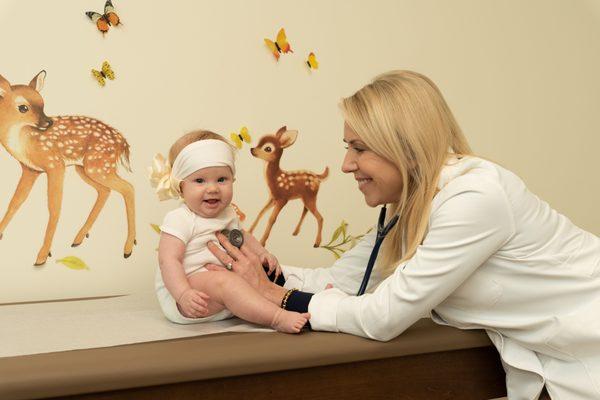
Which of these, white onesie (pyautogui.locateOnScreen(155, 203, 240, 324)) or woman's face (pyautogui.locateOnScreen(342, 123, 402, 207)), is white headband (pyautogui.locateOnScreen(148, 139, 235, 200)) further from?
woman's face (pyautogui.locateOnScreen(342, 123, 402, 207))

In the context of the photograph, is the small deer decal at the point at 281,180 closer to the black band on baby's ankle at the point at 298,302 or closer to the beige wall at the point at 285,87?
the beige wall at the point at 285,87

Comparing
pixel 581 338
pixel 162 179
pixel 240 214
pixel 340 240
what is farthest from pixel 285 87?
pixel 581 338

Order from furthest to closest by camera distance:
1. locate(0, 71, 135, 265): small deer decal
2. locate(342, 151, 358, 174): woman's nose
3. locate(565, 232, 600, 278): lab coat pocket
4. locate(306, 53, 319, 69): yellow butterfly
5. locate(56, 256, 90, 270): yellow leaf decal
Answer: locate(306, 53, 319, 69): yellow butterfly, locate(56, 256, 90, 270): yellow leaf decal, locate(0, 71, 135, 265): small deer decal, locate(342, 151, 358, 174): woman's nose, locate(565, 232, 600, 278): lab coat pocket

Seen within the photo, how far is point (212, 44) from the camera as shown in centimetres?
225

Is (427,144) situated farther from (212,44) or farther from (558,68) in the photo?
(558,68)

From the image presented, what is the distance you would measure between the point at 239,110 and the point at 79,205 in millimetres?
656

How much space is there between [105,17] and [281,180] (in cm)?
85

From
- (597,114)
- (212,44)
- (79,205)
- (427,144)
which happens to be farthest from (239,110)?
(597,114)

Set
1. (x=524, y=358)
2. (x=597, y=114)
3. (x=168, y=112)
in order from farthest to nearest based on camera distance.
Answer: (x=597, y=114) < (x=168, y=112) < (x=524, y=358)

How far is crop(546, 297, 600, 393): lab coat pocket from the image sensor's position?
4.73 feet

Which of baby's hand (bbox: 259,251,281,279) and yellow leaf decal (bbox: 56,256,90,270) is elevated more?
yellow leaf decal (bbox: 56,256,90,270)

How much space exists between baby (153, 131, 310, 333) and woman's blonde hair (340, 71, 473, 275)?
0.38 metres

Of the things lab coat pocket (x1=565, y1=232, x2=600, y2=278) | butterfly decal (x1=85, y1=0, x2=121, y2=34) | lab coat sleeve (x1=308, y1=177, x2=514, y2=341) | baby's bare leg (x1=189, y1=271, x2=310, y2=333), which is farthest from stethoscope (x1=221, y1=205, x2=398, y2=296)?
butterfly decal (x1=85, y1=0, x2=121, y2=34)

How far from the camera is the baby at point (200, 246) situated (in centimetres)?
158
